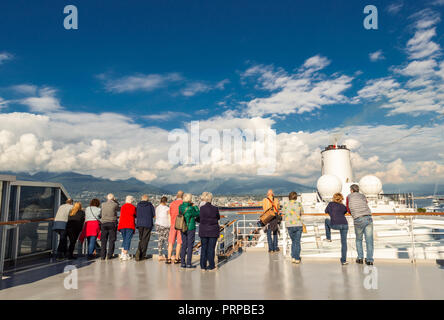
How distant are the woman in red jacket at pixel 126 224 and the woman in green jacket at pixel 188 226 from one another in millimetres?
1672

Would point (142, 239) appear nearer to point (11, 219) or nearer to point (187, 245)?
point (187, 245)

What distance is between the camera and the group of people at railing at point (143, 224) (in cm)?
676

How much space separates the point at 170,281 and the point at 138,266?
1843 mm

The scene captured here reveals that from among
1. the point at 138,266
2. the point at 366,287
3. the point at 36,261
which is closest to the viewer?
the point at 366,287

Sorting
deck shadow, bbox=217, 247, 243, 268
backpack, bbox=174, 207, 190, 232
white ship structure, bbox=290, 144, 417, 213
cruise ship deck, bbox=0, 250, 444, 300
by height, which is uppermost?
white ship structure, bbox=290, 144, 417, 213

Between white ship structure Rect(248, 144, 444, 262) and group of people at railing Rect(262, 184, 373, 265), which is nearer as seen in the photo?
group of people at railing Rect(262, 184, 373, 265)

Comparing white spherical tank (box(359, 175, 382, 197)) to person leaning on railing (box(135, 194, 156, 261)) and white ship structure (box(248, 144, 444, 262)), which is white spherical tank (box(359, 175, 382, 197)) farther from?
person leaning on railing (box(135, 194, 156, 261))

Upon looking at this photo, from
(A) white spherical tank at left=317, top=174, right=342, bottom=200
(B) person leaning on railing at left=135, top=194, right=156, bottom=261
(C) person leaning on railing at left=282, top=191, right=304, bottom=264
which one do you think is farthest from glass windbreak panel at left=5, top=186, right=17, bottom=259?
(A) white spherical tank at left=317, top=174, right=342, bottom=200

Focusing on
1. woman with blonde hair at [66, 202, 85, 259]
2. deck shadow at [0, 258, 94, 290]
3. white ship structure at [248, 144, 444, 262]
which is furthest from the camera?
white ship structure at [248, 144, 444, 262]

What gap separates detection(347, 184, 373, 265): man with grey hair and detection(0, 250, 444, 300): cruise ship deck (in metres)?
0.42

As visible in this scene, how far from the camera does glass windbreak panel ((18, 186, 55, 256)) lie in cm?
729

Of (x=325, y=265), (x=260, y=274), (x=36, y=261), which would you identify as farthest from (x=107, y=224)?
(x=325, y=265)
